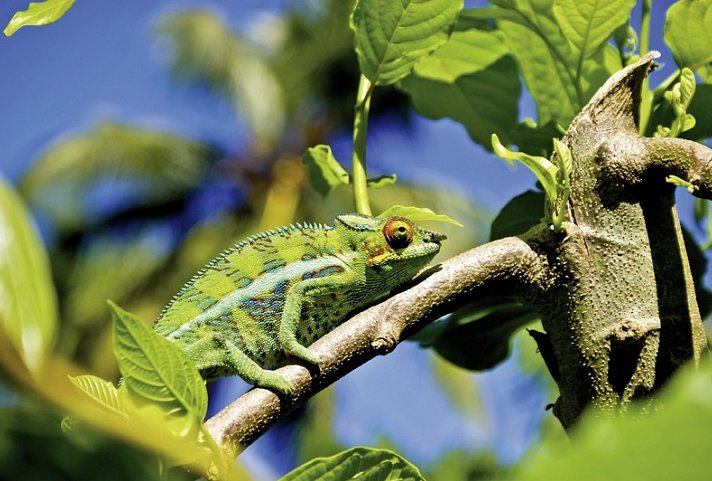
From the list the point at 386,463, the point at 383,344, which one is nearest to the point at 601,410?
the point at 383,344

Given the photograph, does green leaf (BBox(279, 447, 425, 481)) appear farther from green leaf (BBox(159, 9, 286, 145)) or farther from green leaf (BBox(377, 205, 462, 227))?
green leaf (BBox(159, 9, 286, 145))

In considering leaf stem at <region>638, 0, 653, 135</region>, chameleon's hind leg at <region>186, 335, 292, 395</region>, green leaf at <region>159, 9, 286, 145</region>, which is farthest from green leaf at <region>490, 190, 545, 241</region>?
green leaf at <region>159, 9, 286, 145</region>

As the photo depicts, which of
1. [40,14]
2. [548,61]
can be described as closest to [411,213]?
[548,61]

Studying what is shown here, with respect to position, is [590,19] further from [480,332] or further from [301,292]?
[301,292]

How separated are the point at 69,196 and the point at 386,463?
20764 millimetres

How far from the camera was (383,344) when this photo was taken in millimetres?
1054

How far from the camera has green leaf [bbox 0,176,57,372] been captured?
0.38 m

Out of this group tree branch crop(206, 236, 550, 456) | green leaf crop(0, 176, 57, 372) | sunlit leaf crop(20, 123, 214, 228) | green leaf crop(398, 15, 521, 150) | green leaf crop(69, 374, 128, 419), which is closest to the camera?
green leaf crop(0, 176, 57, 372)

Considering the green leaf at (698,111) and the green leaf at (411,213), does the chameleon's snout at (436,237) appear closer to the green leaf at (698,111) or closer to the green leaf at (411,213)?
the green leaf at (411,213)

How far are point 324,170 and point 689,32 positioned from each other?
25.8 inches

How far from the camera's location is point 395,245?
1673 millimetres

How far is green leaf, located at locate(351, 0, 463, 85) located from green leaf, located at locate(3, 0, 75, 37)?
0.45m

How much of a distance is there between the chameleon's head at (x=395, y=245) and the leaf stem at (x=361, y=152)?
9.1 inches

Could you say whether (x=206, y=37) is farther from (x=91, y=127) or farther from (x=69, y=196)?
(x=69, y=196)
